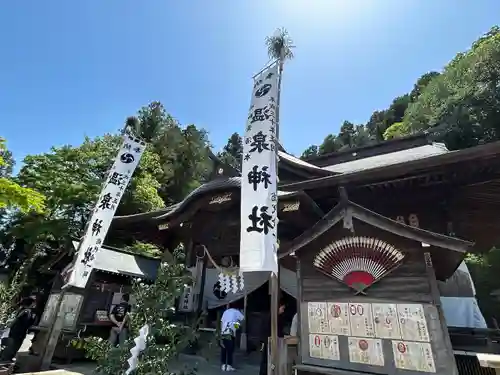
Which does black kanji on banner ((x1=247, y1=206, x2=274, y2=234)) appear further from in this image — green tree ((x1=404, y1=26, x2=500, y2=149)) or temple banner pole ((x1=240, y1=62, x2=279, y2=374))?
green tree ((x1=404, y1=26, x2=500, y2=149))

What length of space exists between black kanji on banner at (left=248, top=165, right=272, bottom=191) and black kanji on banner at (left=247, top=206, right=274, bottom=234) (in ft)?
1.39

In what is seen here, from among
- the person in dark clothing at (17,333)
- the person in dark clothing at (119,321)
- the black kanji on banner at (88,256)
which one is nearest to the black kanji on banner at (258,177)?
the person in dark clothing at (119,321)

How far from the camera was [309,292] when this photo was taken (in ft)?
16.3

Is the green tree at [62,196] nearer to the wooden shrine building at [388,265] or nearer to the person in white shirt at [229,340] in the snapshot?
the person in white shirt at [229,340]

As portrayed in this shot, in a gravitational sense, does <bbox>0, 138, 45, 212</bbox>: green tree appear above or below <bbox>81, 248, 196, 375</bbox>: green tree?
above

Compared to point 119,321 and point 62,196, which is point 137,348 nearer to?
point 119,321

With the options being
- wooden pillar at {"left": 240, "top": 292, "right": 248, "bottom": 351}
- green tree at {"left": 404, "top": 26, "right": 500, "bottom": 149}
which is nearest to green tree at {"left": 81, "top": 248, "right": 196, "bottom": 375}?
wooden pillar at {"left": 240, "top": 292, "right": 248, "bottom": 351}

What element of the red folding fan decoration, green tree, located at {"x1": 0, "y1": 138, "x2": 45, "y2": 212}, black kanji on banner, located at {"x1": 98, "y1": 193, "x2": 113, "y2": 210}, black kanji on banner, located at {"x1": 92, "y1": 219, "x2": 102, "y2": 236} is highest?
black kanji on banner, located at {"x1": 98, "y1": 193, "x2": 113, "y2": 210}

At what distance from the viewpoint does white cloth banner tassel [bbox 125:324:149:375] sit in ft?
12.6

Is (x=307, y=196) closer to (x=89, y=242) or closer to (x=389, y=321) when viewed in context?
(x=389, y=321)

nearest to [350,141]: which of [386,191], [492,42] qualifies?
[492,42]

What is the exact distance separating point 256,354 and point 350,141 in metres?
34.7

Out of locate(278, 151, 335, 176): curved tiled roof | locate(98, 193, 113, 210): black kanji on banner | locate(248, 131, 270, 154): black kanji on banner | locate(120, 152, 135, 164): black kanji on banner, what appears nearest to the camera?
locate(248, 131, 270, 154): black kanji on banner

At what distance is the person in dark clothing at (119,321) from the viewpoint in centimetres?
733
